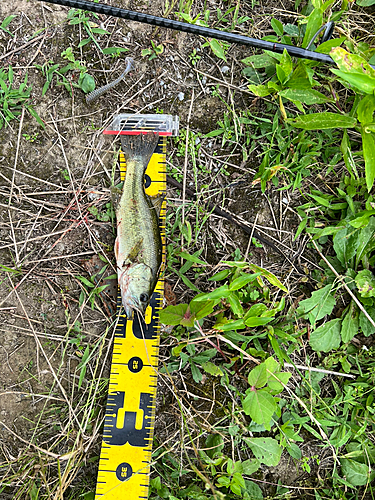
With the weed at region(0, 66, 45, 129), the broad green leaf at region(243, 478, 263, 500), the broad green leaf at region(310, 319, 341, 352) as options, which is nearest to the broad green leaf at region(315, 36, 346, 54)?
the broad green leaf at region(310, 319, 341, 352)

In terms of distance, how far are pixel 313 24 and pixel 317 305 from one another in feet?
7.90

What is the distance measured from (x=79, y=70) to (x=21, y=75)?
0.53 metres

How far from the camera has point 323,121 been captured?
9.70 ft

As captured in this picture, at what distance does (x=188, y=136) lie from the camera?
3250 millimetres

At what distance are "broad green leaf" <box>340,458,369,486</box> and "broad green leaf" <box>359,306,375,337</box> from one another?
1.18 metres

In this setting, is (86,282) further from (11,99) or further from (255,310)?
(11,99)

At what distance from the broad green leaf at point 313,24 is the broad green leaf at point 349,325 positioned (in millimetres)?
2388

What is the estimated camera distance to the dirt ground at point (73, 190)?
10.3 ft

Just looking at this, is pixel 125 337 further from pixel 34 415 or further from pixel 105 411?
pixel 34 415

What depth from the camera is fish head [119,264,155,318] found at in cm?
290

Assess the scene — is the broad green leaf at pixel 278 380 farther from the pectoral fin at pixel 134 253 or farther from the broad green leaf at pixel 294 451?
the pectoral fin at pixel 134 253

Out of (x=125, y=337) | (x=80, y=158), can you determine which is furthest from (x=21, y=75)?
(x=125, y=337)

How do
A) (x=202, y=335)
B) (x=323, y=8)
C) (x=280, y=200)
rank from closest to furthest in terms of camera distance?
(x=323, y=8)
(x=202, y=335)
(x=280, y=200)

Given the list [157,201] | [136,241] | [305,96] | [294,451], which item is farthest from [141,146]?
[294,451]
